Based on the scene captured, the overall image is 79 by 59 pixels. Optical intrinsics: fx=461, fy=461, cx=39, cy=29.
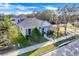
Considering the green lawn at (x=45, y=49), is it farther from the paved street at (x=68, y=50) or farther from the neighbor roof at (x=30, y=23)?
the neighbor roof at (x=30, y=23)

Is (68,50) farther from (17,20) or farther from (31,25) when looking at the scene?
(17,20)

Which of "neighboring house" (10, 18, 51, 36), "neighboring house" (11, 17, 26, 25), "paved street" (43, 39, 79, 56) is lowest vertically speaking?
"paved street" (43, 39, 79, 56)

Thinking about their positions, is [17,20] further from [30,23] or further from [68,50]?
[68,50]

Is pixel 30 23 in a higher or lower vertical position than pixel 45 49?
higher

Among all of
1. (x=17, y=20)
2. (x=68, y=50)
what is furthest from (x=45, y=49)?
(x=17, y=20)

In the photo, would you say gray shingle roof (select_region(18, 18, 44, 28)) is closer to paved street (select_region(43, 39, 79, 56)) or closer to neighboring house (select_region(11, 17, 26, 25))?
neighboring house (select_region(11, 17, 26, 25))

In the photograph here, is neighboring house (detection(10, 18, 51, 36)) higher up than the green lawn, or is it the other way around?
neighboring house (detection(10, 18, 51, 36))

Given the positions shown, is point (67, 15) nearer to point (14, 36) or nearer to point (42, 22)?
point (42, 22)

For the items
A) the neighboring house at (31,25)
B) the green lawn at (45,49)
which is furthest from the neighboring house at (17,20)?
the green lawn at (45,49)

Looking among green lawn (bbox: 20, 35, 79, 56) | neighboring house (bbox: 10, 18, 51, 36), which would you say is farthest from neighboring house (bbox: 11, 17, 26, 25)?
green lawn (bbox: 20, 35, 79, 56)
